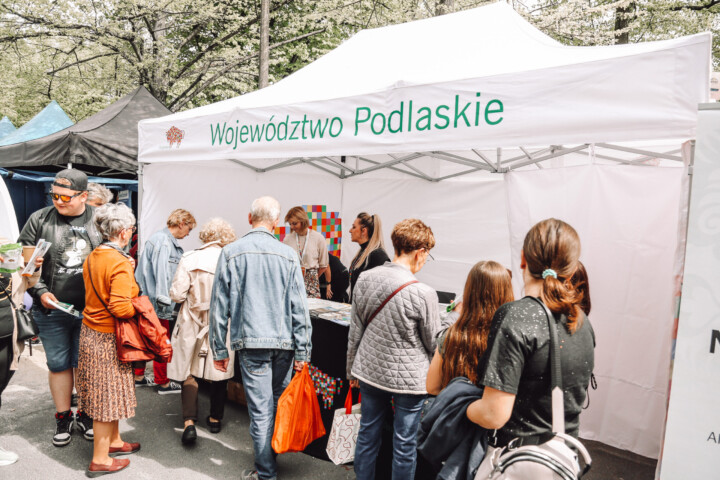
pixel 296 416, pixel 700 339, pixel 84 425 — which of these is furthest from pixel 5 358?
pixel 700 339

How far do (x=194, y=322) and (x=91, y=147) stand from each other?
3775mm

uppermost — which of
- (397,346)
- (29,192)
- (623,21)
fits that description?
(623,21)

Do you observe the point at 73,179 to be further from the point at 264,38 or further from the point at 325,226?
the point at 264,38

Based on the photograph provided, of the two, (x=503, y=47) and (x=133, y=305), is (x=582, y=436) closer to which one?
(x=503, y=47)

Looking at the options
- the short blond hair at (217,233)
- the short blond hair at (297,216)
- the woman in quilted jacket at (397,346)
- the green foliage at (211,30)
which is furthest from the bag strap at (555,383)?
the green foliage at (211,30)

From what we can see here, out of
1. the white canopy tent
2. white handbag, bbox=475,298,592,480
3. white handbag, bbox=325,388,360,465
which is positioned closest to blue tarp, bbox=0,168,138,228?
the white canopy tent

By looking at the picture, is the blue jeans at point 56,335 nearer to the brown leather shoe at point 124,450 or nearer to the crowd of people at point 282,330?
the crowd of people at point 282,330

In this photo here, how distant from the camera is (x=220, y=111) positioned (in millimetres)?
3967

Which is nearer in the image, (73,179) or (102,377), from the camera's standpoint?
(102,377)

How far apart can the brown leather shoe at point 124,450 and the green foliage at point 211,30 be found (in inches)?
334

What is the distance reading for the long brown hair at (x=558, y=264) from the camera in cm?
152

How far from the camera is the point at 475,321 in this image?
81.0 inches

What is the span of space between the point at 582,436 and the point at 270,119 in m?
2.91

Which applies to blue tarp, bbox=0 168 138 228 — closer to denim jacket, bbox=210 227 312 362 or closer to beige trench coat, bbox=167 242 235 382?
beige trench coat, bbox=167 242 235 382
